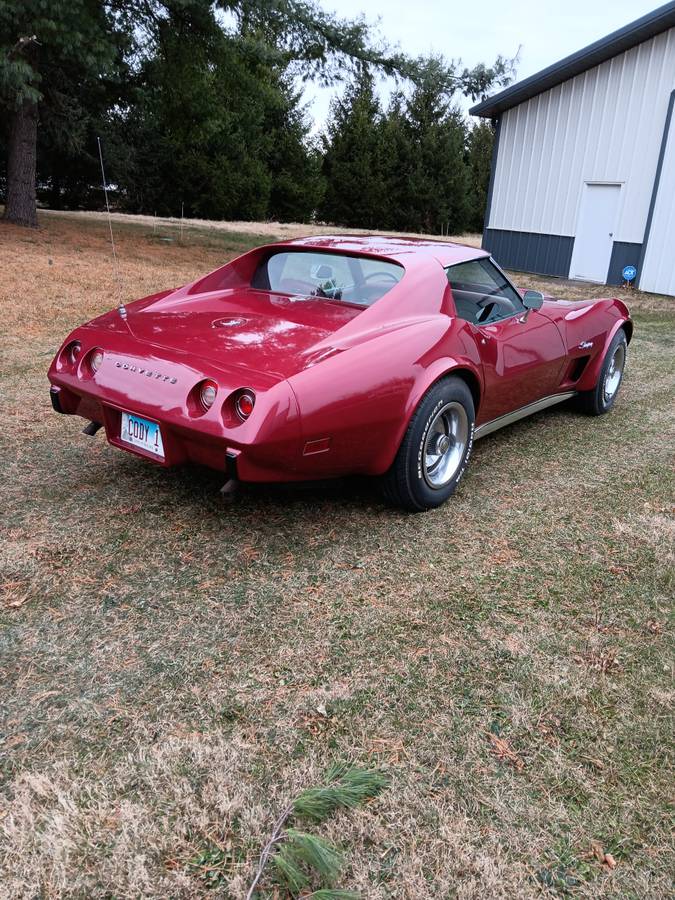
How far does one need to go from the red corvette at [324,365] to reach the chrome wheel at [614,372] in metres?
1.13

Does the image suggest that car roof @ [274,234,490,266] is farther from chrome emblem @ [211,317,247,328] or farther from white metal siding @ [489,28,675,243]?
white metal siding @ [489,28,675,243]

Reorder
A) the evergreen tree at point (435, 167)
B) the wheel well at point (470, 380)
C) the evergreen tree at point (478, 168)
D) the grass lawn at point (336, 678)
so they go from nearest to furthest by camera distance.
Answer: the grass lawn at point (336, 678) < the wheel well at point (470, 380) < the evergreen tree at point (435, 167) < the evergreen tree at point (478, 168)

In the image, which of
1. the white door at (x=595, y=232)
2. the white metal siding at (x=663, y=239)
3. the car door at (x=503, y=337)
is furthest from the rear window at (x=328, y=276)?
the white door at (x=595, y=232)

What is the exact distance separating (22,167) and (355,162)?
62.2 ft

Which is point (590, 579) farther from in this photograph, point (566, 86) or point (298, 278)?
point (566, 86)

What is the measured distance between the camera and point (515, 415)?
4367 mm

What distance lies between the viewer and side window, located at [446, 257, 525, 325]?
402 cm

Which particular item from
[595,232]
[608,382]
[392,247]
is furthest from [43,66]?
[608,382]

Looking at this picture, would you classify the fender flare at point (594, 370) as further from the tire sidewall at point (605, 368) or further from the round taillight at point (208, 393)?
the round taillight at point (208, 393)

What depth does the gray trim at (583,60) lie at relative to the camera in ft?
39.0

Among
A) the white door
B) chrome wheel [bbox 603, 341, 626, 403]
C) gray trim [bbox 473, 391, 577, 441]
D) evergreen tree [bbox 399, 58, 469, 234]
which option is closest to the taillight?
gray trim [bbox 473, 391, 577, 441]

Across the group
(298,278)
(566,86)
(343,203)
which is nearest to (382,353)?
(298,278)

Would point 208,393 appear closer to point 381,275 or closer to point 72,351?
point 72,351

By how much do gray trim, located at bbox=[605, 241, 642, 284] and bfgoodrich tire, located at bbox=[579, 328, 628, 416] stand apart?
29.1 ft
